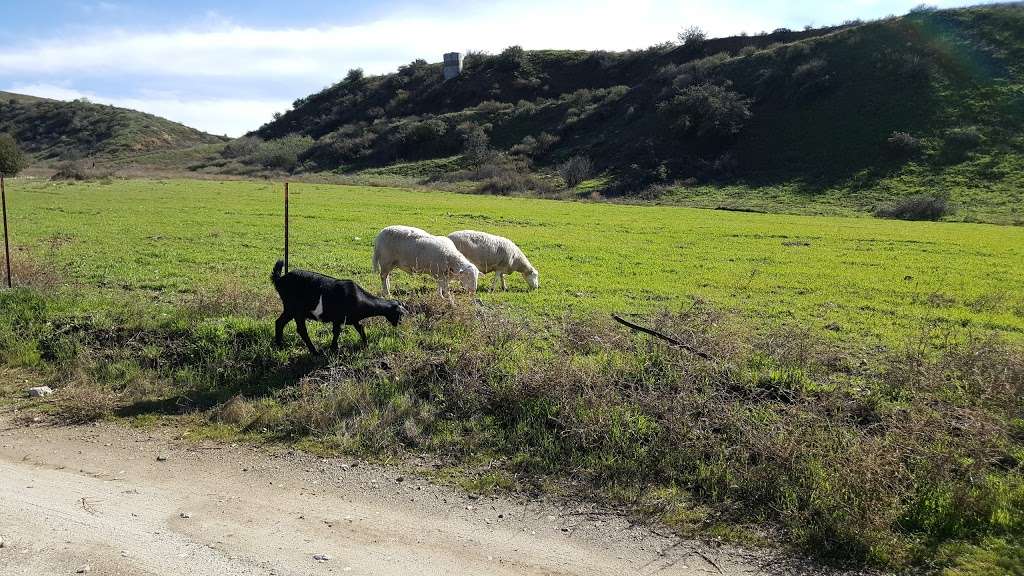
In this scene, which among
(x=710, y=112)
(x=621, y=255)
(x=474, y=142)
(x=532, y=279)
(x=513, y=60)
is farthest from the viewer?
(x=513, y=60)

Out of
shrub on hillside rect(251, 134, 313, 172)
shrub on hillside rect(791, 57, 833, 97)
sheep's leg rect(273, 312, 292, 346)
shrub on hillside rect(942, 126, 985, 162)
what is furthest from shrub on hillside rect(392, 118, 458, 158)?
sheep's leg rect(273, 312, 292, 346)

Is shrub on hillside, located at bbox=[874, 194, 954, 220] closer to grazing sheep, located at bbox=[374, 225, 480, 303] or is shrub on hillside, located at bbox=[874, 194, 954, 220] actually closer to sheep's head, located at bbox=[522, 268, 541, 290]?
sheep's head, located at bbox=[522, 268, 541, 290]

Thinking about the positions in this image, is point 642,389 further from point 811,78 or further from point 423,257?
point 811,78

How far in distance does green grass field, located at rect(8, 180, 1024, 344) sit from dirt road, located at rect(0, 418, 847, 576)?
22.9 ft

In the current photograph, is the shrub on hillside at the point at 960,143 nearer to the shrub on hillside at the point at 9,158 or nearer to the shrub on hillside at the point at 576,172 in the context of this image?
the shrub on hillside at the point at 576,172

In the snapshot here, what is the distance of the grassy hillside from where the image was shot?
48.8m

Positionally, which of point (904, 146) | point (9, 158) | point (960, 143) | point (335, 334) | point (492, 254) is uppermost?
point (960, 143)

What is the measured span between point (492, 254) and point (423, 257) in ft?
7.82

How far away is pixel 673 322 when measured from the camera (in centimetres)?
977

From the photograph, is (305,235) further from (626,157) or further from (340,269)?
(626,157)

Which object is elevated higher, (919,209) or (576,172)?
(576,172)

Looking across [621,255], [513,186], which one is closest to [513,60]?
[513,186]

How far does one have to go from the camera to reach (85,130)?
11888 centimetres

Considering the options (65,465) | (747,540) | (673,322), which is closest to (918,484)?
(747,540)
